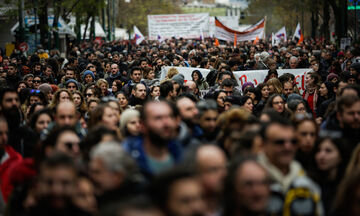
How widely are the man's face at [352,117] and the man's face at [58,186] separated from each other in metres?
3.28

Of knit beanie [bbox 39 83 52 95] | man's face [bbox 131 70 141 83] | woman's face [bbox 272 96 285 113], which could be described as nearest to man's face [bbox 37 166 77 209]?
woman's face [bbox 272 96 285 113]

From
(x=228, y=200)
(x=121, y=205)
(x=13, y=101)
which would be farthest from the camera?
(x=13, y=101)

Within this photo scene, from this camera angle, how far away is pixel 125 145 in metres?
5.29

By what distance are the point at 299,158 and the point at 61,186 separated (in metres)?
2.43

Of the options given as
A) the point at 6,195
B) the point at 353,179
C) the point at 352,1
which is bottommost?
the point at 6,195

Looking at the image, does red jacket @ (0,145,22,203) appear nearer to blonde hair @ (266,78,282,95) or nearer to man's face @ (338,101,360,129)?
man's face @ (338,101,360,129)

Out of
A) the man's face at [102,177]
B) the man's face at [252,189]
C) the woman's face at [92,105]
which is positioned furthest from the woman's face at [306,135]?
the woman's face at [92,105]

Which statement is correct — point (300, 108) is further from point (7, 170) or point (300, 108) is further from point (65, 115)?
point (7, 170)

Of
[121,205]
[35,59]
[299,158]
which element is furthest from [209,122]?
[35,59]

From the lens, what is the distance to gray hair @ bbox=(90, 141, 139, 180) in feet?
14.9

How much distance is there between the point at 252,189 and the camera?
436cm

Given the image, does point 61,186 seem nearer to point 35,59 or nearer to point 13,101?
point 13,101

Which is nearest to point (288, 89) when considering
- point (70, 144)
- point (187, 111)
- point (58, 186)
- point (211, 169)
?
point (187, 111)

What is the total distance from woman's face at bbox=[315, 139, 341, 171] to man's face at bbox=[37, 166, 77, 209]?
2231 mm
